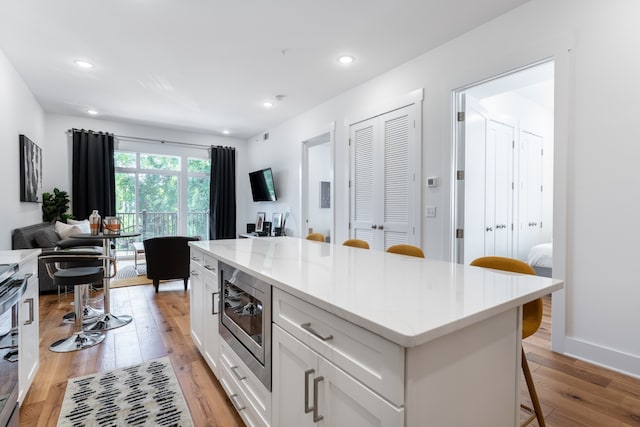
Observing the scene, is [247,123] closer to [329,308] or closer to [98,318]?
[98,318]

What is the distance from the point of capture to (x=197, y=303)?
2.37m

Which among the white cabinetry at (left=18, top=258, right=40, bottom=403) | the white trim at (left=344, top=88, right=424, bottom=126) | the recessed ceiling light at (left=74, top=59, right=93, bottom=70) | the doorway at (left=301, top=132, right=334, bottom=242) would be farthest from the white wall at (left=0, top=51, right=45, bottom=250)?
the white trim at (left=344, top=88, right=424, bottom=126)

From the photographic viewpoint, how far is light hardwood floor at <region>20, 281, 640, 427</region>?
174cm

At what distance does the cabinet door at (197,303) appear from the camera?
2.27 metres

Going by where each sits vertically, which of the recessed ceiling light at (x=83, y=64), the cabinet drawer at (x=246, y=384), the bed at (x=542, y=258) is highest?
the recessed ceiling light at (x=83, y=64)

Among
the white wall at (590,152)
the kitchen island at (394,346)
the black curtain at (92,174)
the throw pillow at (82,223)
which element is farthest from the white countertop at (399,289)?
the black curtain at (92,174)

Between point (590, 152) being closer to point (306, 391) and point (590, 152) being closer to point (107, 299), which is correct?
point (306, 391)

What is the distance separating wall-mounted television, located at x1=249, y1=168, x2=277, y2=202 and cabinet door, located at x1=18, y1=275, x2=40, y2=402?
4449mm

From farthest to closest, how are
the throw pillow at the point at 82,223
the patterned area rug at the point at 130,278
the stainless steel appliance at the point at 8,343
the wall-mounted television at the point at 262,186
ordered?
the wall-mounted television at the point at 262,186, the throw pillow at the point at 82,223, the patterned area rug at the point at 130,278, the stainless steel appliance at the point at 8,343

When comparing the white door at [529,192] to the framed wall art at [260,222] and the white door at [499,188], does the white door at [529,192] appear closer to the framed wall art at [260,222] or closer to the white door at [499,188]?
the white door at [499,188]

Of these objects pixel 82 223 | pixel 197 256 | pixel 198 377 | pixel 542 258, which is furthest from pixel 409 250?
pixel 82 223

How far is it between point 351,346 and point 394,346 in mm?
168

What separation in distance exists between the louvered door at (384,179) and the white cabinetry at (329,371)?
8.35 feet

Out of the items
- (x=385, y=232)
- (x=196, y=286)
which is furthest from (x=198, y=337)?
(x=385, y=232)
